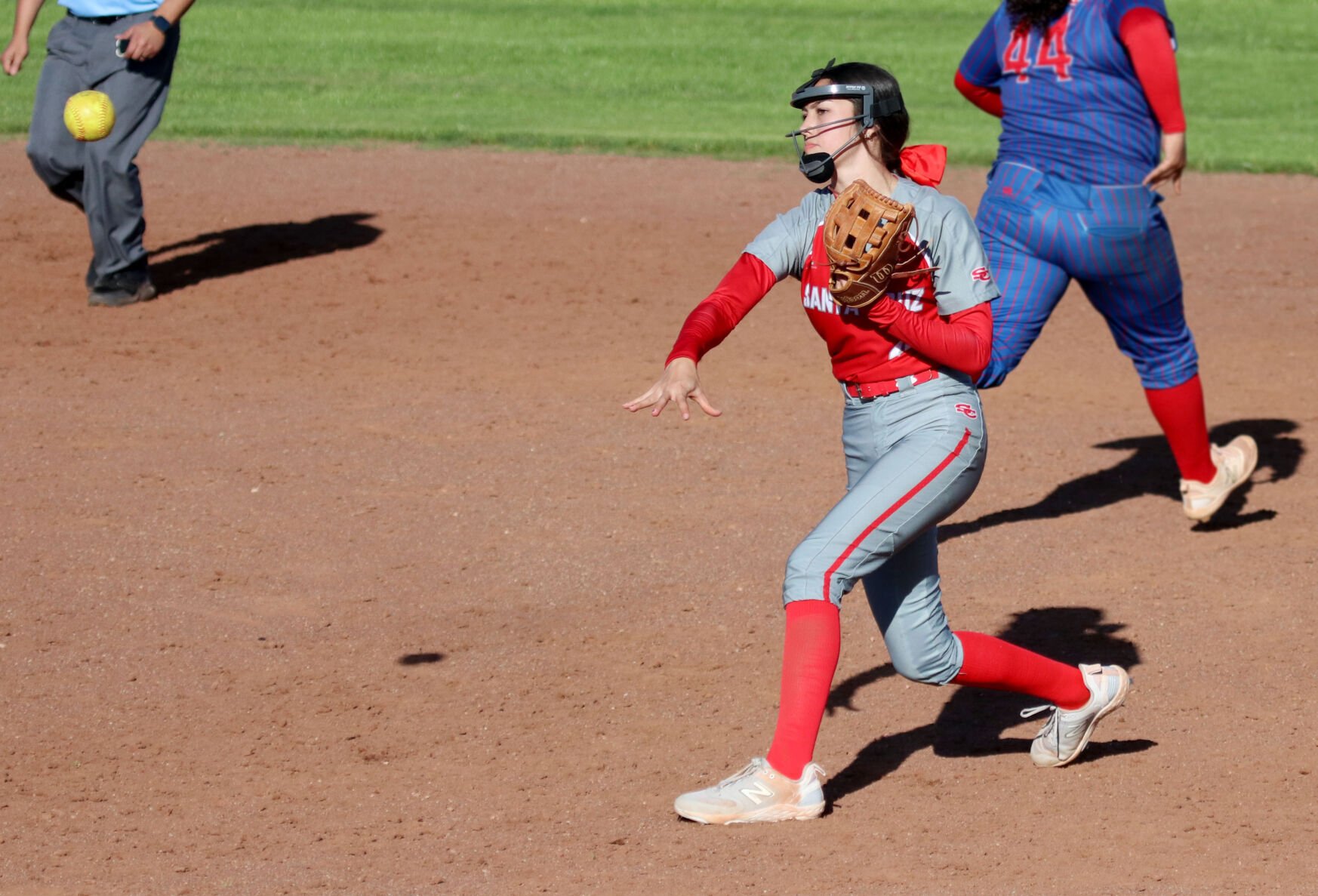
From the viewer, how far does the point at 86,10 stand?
8.56 m

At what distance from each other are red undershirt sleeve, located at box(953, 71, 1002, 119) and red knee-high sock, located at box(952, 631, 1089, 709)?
2.58 meters

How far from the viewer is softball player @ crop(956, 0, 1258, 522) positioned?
5.68 m

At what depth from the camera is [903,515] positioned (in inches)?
155

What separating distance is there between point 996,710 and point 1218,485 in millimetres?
1807

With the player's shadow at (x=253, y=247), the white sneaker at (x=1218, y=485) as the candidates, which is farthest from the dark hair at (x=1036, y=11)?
the player's shadow at (x=253, y=247)

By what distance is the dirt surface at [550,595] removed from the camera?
3998 millimetres

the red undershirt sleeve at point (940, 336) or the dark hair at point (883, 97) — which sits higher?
the dark hair at point (883, 97)

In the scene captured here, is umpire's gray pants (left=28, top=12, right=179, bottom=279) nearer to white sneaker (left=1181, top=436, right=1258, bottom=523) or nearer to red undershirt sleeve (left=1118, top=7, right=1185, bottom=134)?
red undershirt sleeve (left=1118, top=7, right=1185, bottom=134)

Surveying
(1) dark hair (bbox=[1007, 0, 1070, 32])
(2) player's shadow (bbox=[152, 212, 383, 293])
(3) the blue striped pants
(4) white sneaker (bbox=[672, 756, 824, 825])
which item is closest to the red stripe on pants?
(4) white sneaker (bbox=[672, 756, 824, 825])

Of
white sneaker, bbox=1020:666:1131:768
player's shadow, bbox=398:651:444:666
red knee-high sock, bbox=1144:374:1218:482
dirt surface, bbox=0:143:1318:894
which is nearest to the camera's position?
dirt surface, bbox=0:143:1318:894

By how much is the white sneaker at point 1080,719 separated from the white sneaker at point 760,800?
74cm

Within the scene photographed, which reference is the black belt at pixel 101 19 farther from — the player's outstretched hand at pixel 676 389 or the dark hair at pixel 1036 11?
the player's outstretched hand at pixel 676 389

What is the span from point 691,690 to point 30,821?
187 centimetres

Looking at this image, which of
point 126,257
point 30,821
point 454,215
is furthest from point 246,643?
point 454,215
